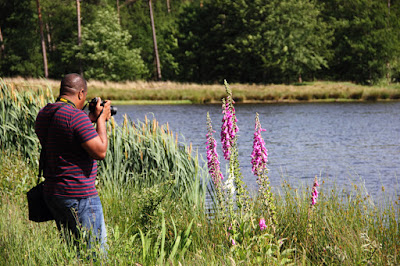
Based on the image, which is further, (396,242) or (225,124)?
(396,242)

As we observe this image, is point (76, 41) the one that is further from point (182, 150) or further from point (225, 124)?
point (225, 124)

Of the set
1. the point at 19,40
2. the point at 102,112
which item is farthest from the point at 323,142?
the point at 19,40

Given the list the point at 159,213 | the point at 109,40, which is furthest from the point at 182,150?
the point at 109,40

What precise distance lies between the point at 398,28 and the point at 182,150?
192 ft

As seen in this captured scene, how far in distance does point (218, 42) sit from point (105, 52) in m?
13.1

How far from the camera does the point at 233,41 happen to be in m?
57.5

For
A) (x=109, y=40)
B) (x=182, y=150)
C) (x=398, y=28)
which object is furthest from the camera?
(x=398, y=28)

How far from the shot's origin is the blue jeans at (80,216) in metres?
4.36

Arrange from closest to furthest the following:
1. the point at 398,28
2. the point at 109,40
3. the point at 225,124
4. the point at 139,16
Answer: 1. the point at 225,124
2. the point at 109,40
3. the point at 398,28
4. the point at 139,16

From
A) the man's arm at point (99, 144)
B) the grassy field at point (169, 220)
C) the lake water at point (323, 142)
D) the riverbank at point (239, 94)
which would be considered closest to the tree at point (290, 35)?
the riverbank at point (239, 94)

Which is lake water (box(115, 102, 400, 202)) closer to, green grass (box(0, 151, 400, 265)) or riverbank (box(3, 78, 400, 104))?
green grass (box(0, 151, 400, 265))

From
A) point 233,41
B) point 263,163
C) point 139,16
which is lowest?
point 263,163

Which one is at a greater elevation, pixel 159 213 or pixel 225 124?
pixel 225 124

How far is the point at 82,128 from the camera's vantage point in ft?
13.9
